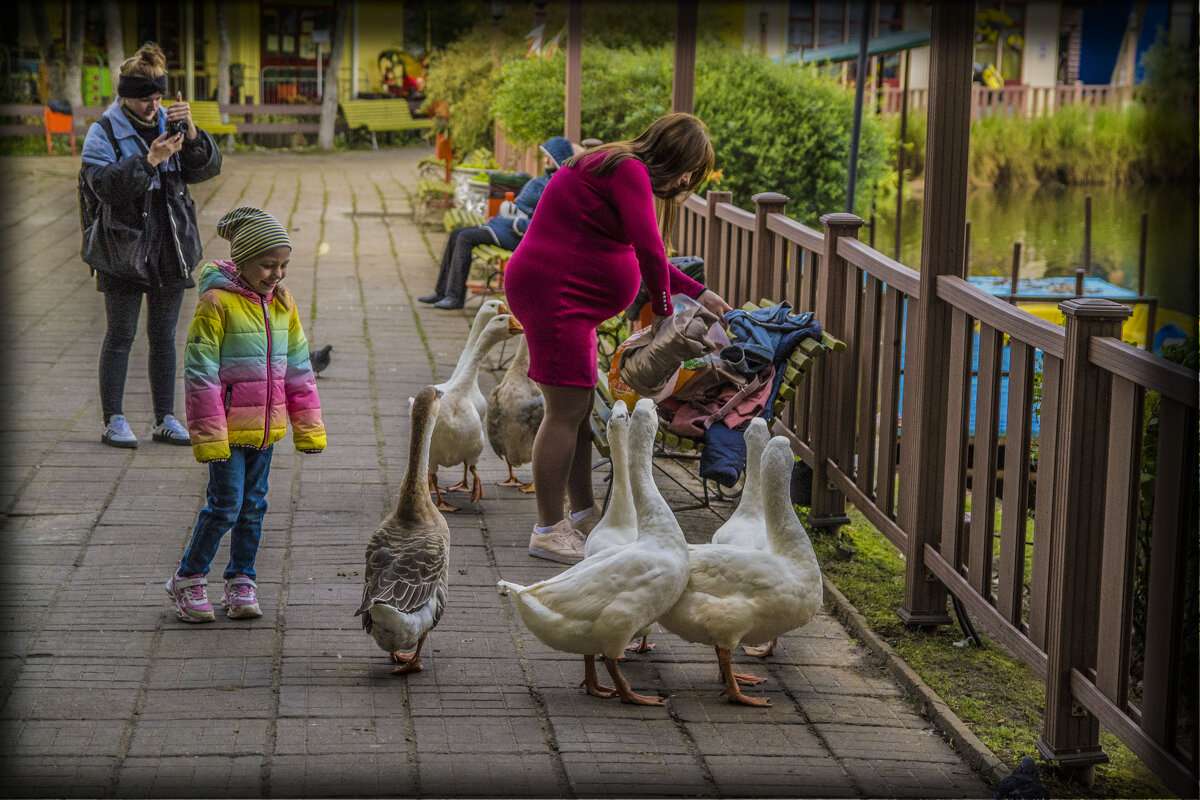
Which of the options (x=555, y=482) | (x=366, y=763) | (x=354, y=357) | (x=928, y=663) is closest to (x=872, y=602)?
(x=928, y=663)

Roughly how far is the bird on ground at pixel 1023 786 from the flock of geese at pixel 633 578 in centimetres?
88

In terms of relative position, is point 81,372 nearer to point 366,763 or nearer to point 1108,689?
point 366,763

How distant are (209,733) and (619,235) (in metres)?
2.34

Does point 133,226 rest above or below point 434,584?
above

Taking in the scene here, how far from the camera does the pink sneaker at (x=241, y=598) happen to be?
4.64 metres

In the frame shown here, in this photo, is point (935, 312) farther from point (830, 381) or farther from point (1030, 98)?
point (1030, 98)

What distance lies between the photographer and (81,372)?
8.31 metres

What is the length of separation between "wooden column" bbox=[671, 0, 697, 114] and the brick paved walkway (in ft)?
9.02

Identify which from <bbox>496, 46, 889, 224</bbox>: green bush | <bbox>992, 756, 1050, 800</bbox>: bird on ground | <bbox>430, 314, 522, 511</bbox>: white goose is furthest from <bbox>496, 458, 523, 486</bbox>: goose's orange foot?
<bbox>496, 46, 889, 224</bbox>: green bush

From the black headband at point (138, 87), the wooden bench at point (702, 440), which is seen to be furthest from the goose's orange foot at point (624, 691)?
the black headband at point (138, 87)

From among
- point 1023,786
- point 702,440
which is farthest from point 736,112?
point 1023,786

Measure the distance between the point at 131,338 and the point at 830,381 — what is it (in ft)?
11.4

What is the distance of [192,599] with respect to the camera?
4.62m

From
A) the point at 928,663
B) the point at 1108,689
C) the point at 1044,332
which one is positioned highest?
the point at 1044,332
